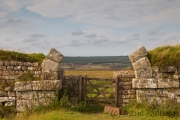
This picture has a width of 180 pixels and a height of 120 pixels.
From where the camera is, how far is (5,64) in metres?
10.1

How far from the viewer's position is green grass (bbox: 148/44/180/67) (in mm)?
10055

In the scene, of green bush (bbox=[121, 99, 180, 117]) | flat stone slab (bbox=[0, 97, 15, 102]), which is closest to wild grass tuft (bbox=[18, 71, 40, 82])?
flat stone slab (bbox=[0, 97, 15, 102])

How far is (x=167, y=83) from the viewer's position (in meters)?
9.78

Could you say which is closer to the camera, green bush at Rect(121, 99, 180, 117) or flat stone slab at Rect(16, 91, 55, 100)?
green bush at Rect(121, 99, 180, 117)

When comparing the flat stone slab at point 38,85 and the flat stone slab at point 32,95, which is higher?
the flat stone slab at point 38,85

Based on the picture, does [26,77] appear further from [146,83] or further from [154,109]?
[154,109]

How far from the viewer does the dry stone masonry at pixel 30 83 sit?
9820 mm

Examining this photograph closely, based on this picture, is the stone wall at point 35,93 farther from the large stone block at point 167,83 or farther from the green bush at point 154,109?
the large stone block at point 167,83

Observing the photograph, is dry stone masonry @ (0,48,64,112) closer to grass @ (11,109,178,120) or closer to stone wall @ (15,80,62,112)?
stone wall @ (15,80,62,112)

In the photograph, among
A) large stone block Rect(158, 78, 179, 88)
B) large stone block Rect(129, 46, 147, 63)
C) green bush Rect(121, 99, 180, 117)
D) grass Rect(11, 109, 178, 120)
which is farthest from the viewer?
large stone block Rect(129, 46, 147, 63)

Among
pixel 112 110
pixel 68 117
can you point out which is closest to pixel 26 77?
pixel 68 117

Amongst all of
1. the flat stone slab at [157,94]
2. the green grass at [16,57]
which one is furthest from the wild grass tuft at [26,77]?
the flat stone slab at [157,94]

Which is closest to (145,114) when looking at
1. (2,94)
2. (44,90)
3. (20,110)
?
(44,90)

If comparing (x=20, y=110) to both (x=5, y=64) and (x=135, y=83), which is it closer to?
(x=5, y=64)
